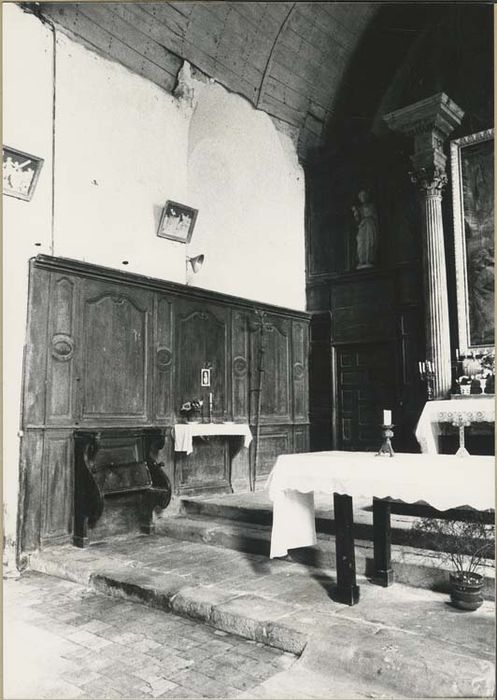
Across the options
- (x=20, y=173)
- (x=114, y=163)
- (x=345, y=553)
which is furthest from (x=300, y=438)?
(x=20, y=173)

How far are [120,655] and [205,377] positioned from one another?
4.50m

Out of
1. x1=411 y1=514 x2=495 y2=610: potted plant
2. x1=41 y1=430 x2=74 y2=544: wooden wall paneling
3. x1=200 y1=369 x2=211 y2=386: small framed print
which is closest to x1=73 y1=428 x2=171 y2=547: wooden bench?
x1=41 y1=430 x2=74 y2=544: wooden wall paneling

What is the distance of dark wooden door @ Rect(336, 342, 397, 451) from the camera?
8.78 metres

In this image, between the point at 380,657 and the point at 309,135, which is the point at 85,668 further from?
the point at 309,135

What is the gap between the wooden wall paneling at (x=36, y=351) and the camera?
5.75 m

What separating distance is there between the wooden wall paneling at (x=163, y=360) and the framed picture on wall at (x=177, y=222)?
852 mm

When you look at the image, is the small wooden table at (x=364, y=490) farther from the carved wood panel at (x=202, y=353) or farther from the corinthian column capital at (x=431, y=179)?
the corinthian column capital at (x=431, y=179)

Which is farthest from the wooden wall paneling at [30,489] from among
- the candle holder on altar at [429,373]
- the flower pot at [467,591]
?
the candle holder on altar at [429,373]

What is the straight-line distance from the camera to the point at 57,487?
5.88m

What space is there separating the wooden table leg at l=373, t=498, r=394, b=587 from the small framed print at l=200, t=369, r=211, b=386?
3.67 meters

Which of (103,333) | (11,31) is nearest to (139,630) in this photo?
(103,333)

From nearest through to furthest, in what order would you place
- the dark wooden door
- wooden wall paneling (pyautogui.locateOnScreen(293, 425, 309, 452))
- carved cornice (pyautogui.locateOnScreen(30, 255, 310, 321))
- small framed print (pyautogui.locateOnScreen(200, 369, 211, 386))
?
Result: carved cornice (pyautogui.locateOnScreen(30, 255, 310, 321))
small framed print (pyautogui.locateOnScreen(200, 369, 211, 386))
the dark wooden door
wooden wall paneling (pyautogui.locateOnScreen(293, 425, 309, 452))

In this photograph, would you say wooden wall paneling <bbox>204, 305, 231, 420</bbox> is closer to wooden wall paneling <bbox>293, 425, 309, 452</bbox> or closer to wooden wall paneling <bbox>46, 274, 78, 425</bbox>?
wooden wall paneling <bbox>293, 425, 309, 452</bbox>

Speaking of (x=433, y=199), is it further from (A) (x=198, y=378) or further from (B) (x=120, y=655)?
(B) (x=120, y=655)
